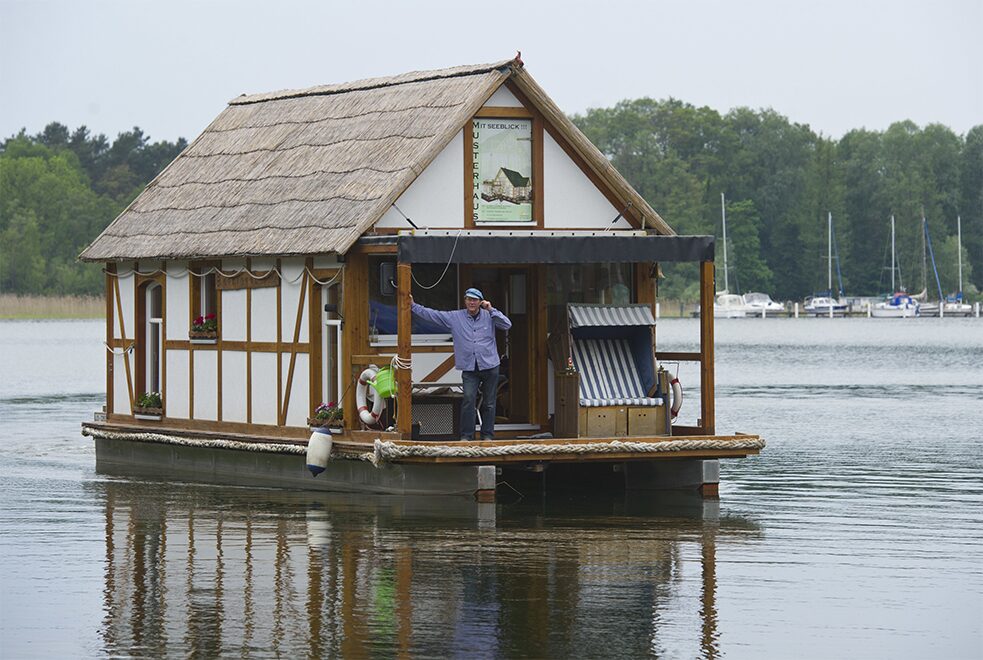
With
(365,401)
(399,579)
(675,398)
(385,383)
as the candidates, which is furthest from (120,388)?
(399,579)

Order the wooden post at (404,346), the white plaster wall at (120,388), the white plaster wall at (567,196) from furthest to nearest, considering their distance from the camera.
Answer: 1. the white plaster wall at (120,388)
2. the white plaster wall at (567,196)
3. the wooden post at (404,346)

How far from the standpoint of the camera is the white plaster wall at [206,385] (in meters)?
25.6

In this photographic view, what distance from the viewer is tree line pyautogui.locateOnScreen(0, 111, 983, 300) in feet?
395

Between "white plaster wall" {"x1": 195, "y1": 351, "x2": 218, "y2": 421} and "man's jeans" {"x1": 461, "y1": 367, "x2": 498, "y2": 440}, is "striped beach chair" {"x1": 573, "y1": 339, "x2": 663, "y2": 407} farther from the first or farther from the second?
"white plaster wall" {"x1": 195, "y1": 351, "x2": 218, "y2": 421}

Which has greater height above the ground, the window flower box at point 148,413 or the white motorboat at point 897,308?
the white motorboat at point 897,308

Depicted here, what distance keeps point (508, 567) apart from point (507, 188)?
22.6 ft

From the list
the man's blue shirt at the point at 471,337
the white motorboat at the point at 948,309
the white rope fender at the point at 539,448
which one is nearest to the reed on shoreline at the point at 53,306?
the white motorboat at the point at 948,309

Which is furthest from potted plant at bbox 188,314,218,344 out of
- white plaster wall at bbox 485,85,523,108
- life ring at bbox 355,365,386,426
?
white plaster wall at bbox 485,85,523,108

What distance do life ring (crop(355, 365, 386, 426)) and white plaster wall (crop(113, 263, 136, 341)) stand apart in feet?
19.9

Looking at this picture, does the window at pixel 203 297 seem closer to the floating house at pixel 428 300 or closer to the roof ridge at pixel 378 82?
the floating house at pixel 428 300

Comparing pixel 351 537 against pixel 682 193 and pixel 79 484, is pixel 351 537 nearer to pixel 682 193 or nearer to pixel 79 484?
pixel 79 484

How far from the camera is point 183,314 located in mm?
26203

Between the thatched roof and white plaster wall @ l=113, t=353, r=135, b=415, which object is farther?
white plaster wall @ l=113, t=353, r=135, b=415

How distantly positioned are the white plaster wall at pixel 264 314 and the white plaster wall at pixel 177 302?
1603 mm
